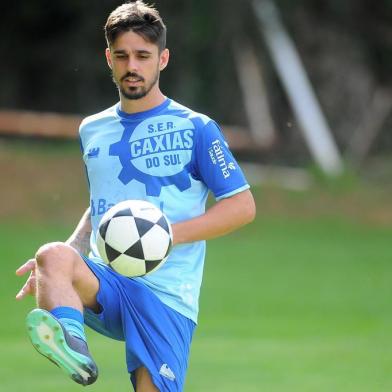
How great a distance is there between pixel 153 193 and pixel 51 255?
715 mm

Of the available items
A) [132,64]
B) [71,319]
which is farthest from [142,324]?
[132,64]

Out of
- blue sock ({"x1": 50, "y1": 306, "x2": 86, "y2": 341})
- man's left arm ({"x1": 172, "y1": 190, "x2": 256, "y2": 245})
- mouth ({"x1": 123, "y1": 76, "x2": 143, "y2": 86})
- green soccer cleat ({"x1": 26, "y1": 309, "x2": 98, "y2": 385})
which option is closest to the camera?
green soccer cleat ({"x1": 26, "y1": 309, "x2": 98, "y2": 385})

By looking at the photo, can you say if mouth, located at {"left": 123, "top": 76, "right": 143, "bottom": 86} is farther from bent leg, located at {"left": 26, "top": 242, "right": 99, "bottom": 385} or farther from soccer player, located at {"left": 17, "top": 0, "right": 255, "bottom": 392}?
bent leg, located at {"left": 26, "top": 242, "right": 99, "bottom": 385}

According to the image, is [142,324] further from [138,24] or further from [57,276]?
[138,24]

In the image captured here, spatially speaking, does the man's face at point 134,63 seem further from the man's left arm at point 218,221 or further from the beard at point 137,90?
the man's left arm at point 218,221

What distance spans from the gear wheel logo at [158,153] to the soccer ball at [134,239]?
42 centimetres

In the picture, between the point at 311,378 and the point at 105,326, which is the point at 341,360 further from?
the point at 105,326

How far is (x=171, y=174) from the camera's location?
19.9 ft

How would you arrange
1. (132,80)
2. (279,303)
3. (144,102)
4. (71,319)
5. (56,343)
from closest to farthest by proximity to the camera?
1. (56,343)
2. (71,319)
3. (132,80)
4. (144,102)
5. (279,303)

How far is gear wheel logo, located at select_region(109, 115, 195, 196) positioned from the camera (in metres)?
6.08

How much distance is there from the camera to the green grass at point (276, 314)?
29.2 ft

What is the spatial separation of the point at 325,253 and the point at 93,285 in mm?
12079

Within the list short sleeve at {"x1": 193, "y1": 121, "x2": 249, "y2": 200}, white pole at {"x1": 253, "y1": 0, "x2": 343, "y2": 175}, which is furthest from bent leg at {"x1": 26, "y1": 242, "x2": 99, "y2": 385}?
white pole at {"x1": 253, "y1": 0, "x2": 343, "y2": 175}

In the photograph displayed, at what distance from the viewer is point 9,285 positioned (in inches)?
577
